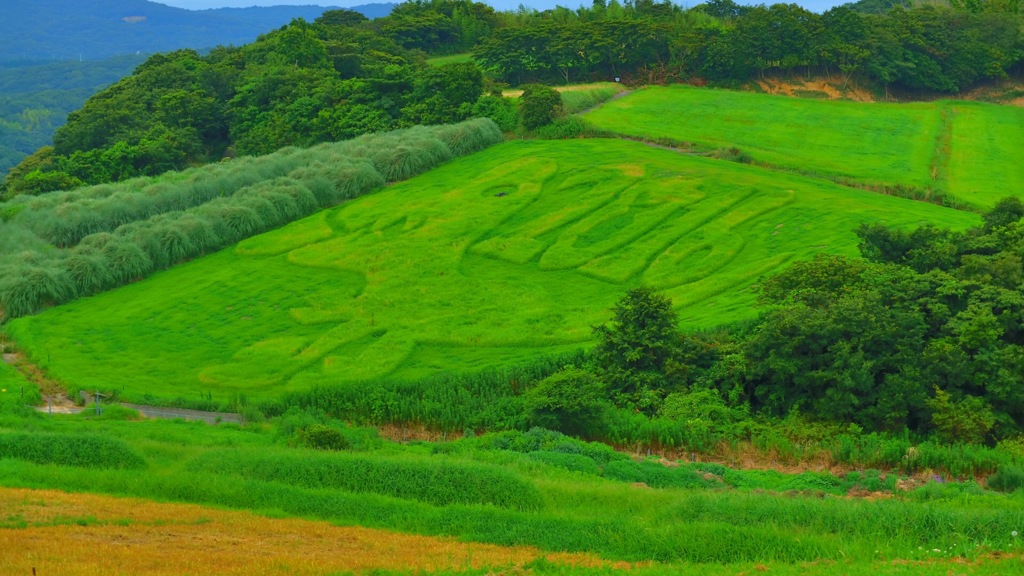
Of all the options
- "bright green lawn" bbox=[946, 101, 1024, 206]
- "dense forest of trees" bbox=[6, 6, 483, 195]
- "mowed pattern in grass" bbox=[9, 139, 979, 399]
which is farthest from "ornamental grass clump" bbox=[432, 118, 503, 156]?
"bright green lawn" bbox=[946, 101, 1024, 206]

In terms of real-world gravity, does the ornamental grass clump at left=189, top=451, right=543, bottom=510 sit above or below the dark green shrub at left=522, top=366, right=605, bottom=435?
above


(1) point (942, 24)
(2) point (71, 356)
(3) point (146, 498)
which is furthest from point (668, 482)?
(1) point (942, 24)

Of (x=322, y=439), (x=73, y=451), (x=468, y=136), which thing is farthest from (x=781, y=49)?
(x=73, y=451)

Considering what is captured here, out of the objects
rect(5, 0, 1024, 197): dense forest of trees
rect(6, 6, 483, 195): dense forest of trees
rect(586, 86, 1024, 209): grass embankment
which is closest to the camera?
rect(586, 86, 1024, 209): grass embankment

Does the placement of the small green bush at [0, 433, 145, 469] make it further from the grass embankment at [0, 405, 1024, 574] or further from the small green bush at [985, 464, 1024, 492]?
the small green bush at [985, 464, 1024, 492]

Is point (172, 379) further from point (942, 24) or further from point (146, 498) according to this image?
point (942, 24)

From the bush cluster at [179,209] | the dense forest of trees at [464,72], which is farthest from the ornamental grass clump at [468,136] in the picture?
the dense forest of trees at [464,72]

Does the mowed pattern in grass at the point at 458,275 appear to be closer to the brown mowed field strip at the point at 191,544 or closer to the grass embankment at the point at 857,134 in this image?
the grass embankment at the point at 857,134

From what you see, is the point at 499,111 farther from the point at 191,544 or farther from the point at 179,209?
the point at 191,544
